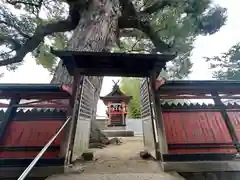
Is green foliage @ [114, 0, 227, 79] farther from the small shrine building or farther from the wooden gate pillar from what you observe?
the small shrine building

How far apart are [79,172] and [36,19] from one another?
5.25 m

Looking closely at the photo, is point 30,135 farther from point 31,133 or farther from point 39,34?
point 39,34

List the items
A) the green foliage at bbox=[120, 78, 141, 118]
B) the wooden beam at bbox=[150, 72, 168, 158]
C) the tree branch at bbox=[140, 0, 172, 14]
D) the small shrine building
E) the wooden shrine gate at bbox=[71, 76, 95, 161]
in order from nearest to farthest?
the wooden beam at bbox=[150, 72, 168, 158] → the wooden shrine gate at bbox=[71, 76, 95, 161] → the tree branch at bbox=[140, 0, 172, 14] → the small shrine building → the green foliage at bbox=[120, 78, 141, 118]

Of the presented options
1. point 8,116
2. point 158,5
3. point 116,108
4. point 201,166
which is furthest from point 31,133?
point 116,108

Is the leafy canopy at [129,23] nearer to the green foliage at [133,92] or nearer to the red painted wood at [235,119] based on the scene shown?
the red painted wood at [235,119]

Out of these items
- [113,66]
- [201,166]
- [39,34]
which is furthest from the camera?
[39,34]

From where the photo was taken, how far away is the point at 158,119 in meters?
1.95

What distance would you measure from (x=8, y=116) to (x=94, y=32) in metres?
2.32

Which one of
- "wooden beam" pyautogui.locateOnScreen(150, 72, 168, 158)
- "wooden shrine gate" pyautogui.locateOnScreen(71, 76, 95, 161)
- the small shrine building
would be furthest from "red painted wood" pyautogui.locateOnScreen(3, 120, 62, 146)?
the small shrine building

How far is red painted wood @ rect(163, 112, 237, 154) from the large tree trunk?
1946 millimetres

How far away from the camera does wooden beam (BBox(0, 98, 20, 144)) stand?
1.85 m

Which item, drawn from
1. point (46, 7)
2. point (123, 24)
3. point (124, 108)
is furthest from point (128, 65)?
point (124, 108)

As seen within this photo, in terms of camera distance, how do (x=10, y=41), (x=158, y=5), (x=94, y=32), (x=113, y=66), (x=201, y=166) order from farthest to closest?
(x=158, y=5)
(x=10, y=41)
(x=94, y=32)
(x=113, y=66)
(x=201, y=166)

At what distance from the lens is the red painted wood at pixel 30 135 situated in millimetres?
1772
